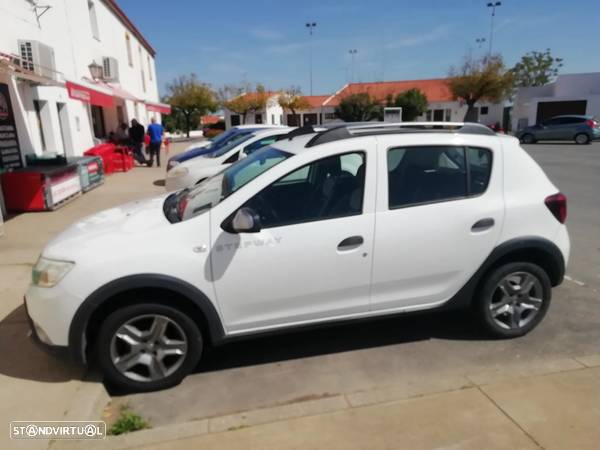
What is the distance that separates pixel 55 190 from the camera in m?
8.92

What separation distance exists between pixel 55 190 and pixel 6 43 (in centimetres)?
321

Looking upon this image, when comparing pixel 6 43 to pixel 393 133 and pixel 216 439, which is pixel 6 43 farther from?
pixel 216 439

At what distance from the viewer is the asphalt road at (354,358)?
3.12 metres

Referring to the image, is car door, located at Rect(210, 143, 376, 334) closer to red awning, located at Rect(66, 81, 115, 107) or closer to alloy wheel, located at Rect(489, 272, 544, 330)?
alloy wheel, located at Rect(489, 272, 544, 330)

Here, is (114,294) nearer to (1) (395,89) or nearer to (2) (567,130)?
(2) (567,130)

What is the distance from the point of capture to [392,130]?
3568mm

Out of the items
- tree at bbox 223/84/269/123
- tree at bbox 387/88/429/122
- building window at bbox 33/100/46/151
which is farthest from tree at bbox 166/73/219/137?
building window at bbox 33/100/46/151

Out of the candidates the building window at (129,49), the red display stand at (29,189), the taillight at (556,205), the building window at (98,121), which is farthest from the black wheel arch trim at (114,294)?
the building window at (129,49)

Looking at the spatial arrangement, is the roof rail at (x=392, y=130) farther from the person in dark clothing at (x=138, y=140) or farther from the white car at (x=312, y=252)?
the person in dark clothing at (x=138, y=140)

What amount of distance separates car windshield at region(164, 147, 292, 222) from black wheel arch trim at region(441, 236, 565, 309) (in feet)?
5.68

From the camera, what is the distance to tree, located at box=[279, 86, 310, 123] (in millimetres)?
53906

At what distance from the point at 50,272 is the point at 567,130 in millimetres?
28264

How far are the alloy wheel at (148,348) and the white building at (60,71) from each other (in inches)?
228

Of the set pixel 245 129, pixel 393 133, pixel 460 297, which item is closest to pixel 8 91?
pixel 245 129
